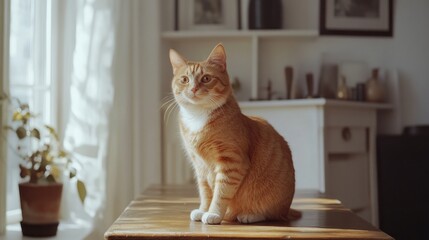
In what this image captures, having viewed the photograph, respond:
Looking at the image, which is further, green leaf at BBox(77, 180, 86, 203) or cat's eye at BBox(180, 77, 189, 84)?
green leaf at BBox(77, 180, 86, 203)

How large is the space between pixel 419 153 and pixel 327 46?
691 mm

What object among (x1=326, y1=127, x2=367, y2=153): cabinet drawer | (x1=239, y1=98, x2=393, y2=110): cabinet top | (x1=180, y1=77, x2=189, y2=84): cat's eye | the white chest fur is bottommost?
(x1=326, y1=127, x2=367, y2=153): cabinet drawer

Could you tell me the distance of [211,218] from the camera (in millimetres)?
1151

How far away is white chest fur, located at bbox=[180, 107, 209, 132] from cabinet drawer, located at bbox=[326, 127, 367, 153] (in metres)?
1.22

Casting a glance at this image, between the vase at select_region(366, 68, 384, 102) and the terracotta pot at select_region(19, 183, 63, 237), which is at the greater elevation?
the vase at select_region(366, 68, 384, 102)

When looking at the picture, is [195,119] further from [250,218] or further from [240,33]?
[240,33]

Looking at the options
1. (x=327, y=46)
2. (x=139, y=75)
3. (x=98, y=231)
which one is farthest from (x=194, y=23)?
(x=98, y=231)

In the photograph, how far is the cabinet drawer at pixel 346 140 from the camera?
94.0 inches

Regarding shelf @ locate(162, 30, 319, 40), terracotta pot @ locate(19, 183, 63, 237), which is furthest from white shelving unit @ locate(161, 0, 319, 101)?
terracotta pot @ locate(19, 183, 63, 237)

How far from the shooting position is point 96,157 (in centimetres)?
214

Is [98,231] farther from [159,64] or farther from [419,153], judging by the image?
[419,153]

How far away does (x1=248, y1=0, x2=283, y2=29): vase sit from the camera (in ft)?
8.86

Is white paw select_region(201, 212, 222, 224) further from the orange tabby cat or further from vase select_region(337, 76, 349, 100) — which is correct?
vase select_region(337, 76, 349, 100)

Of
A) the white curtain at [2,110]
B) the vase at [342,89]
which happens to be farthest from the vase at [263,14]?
the white curtain at [2,110]
